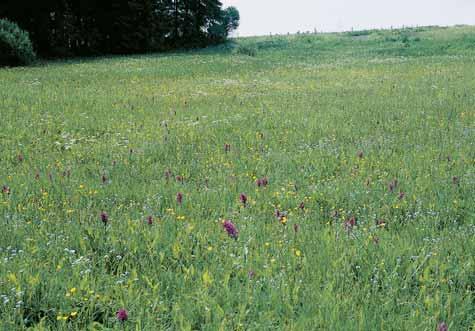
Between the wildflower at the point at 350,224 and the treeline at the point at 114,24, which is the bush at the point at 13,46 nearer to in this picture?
the treeline at the point at 114,24

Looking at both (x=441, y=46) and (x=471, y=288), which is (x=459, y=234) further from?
(x=441, y=46)

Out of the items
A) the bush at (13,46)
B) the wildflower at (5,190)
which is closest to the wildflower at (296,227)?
the wildflower at (5,190)

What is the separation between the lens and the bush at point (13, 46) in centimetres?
2851

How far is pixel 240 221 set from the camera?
4.79 m

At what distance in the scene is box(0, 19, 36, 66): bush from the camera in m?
28.5

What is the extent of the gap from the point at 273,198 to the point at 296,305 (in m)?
2.37

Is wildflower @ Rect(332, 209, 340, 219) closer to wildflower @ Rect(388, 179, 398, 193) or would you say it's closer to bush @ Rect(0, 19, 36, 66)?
wildflower @ Rect(388, 179, 398, 193)

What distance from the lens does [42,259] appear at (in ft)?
13.0

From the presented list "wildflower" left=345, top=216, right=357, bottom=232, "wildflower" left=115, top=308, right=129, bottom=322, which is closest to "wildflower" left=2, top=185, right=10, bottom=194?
"wildflower" left=115, top=308, right=129, bottom=322

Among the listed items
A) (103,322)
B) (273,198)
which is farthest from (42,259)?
(273,198)

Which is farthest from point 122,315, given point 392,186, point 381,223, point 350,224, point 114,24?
point 114,24

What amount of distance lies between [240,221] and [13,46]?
28036mm

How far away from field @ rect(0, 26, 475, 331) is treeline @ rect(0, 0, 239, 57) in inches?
1271

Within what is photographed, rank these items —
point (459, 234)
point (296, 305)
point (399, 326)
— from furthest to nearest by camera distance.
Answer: point (459, 234), point (296, 305), point (399, 326)
